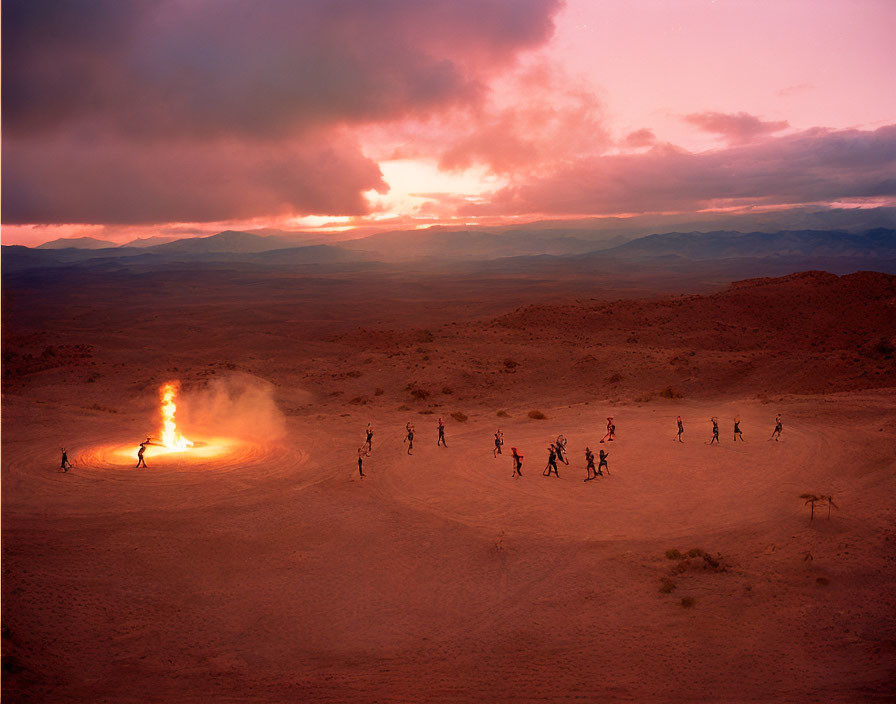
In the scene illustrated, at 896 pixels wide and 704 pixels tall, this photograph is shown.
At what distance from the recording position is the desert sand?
43.7 ft

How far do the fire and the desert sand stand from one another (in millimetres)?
904

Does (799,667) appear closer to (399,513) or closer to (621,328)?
(399,513)

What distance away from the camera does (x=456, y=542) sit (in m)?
20.0

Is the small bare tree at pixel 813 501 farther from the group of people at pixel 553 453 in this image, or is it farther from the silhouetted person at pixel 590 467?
the silhouetted person at pixel 590 467

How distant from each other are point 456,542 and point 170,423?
2359cm

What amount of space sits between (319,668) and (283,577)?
4.55 m

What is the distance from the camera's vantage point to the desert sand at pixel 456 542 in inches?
524

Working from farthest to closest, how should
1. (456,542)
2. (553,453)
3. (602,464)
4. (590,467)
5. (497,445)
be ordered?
(497,445)
(553,453)
(602,464)
(590,467)
(456,542)

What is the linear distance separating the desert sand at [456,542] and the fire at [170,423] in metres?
0.90

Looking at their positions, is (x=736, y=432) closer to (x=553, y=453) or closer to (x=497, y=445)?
(x=553, y=453)

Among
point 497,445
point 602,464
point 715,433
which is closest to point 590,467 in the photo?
point 602,464

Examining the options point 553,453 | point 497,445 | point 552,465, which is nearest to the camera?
point 553,453

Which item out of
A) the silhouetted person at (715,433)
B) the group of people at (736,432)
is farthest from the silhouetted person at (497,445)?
the silhouetted person at (715,433)

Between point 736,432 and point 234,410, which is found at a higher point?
point 234,410
